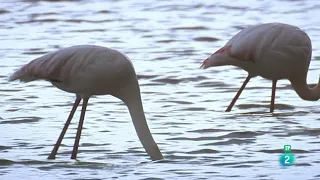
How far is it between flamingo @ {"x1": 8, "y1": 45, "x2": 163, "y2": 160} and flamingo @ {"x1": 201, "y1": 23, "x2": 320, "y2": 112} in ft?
7.25

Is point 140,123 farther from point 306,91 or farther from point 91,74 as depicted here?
point 306,91

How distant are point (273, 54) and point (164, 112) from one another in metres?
1.19

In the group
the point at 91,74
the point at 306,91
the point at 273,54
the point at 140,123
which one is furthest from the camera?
the point at 306,91

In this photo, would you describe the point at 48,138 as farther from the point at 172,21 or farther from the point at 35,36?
the point at 172,21

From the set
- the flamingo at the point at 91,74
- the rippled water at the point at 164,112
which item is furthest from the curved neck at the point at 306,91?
the flamingo at the point at 91,74

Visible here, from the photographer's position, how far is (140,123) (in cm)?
779

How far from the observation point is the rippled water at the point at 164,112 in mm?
7773

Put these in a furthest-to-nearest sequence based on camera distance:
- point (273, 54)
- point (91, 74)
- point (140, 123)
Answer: point (273, 54) → point (91, 74) → point (140, 123)

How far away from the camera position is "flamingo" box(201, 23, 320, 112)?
393 inches

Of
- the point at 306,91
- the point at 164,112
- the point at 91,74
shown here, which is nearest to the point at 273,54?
the point at 306,91

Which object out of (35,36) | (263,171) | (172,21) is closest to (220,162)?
(263,171)

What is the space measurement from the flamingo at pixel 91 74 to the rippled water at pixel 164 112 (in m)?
0.39

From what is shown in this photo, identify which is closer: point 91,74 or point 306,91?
point 91,74

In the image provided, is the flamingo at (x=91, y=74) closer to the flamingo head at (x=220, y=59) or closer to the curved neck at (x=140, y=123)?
the curved neck at (x=140, y=123)
